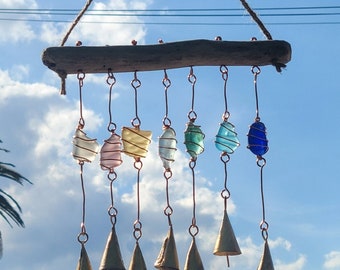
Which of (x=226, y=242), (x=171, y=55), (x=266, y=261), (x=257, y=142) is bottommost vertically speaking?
(x=266, y=261)

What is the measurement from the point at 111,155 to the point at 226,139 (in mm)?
592

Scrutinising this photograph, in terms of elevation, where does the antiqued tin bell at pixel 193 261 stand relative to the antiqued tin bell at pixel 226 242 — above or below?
below

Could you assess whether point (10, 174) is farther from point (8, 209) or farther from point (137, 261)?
point (137, 261)

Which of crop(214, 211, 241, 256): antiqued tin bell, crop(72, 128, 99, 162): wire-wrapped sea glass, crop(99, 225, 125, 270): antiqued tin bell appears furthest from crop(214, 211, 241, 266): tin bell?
crop(72, 128, 99, 162): wire-wrapped sea glass

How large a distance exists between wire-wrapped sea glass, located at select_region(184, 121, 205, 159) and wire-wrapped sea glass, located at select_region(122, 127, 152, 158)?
0.68 ft

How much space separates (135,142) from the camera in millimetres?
4430

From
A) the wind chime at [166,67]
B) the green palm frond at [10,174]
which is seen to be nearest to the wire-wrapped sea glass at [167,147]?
the wind chime at [166,67]

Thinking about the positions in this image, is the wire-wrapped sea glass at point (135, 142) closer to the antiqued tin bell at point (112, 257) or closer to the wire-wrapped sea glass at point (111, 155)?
the wire-wrapped sea glass at point (111, 155)

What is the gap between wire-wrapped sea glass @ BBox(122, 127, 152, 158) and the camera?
4418 mm

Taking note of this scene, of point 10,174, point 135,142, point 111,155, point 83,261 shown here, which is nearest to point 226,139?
point 135,142

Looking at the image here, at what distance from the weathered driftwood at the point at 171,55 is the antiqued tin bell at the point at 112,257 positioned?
90cm

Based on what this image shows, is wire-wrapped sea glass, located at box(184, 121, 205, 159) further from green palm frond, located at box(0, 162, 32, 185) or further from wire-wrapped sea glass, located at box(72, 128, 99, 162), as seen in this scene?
green palm frond, located at box(0, 162, 32, 185)

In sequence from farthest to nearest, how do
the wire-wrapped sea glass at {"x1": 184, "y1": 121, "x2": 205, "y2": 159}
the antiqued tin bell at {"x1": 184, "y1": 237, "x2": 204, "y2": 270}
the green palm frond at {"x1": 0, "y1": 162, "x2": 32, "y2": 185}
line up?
the green palm frond at {"x1": 0, "y1": 162, "x2": 32, "y2": 185} < the wire-wrapped sea glass at {"x1": 184, "y1": 121, "x2": 205, "y2": 159} < the antiqued tin bell at {"x1": 184, "y1": 237, "x2": 204, "y2": 270}

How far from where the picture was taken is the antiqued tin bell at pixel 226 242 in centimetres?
421
